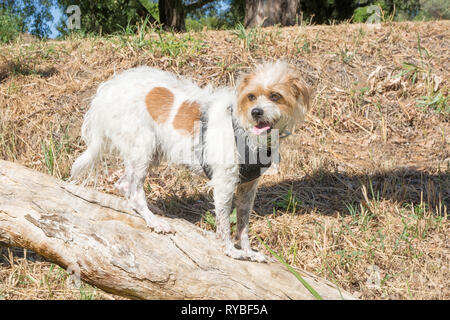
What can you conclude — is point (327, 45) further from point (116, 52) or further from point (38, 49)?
point (38, 49)

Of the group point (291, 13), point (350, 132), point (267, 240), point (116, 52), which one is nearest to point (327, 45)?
point (350, 132)

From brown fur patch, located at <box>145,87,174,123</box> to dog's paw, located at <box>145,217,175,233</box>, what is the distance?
0.92 m

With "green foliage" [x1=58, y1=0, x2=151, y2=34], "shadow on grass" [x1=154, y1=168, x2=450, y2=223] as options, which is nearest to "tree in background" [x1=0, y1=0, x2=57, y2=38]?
"green foliage" [x1=58, y1=0, x2=151, y2=34]

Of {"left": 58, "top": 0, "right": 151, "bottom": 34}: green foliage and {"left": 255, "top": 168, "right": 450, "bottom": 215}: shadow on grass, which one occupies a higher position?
{"left": 58, "top": 0, "right": 151, "bottom": 34}: green foliage

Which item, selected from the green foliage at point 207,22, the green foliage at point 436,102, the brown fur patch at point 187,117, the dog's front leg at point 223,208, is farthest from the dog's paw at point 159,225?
the green foliage at point 207,22

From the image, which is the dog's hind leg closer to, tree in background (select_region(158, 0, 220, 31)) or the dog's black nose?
the dog's black nose

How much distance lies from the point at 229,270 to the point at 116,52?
4773mm

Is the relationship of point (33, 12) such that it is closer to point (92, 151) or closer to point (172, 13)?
point (172, 13)

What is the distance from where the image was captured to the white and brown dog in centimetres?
362

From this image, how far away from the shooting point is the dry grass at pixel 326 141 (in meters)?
4.14

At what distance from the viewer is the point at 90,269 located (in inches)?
131

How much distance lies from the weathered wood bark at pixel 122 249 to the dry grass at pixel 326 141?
2.14ft

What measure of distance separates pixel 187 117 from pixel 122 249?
→ 4.38 ft

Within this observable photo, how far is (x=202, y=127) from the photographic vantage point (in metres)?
3.93
